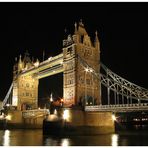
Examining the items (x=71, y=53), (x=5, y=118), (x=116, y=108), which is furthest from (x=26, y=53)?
(x=116, y=108)

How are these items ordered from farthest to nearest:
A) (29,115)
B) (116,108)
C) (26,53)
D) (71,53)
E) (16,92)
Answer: (26,53)
(16,92)
(29,115)
(71,53)
(116,108)

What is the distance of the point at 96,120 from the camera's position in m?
36.2

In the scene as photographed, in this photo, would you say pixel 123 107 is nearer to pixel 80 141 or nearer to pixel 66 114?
pixel 80 141

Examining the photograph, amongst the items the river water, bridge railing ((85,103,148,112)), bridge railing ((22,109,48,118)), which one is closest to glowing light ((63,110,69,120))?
bridge railing ((85,103,148,112))

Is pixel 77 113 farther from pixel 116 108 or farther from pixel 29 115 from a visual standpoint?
pixel 29 115

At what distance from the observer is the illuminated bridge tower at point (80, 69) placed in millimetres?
38281

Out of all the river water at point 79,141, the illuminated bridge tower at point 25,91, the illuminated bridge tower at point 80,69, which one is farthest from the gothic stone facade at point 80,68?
the illuminated bridge tower at point 25,91

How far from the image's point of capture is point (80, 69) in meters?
39.0

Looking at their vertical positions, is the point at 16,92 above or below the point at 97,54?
below

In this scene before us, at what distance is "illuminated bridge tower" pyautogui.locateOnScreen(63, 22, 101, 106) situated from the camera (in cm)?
3828

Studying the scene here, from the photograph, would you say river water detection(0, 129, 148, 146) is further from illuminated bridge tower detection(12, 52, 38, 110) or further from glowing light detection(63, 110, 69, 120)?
illuminated bridge tower detection(12, 52, 38, 110)

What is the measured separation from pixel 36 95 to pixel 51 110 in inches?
845

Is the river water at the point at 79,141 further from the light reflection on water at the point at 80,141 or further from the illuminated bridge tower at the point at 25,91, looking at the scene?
the illuminated bridge tower at the point at 25,91

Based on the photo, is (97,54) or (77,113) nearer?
(77,113)
